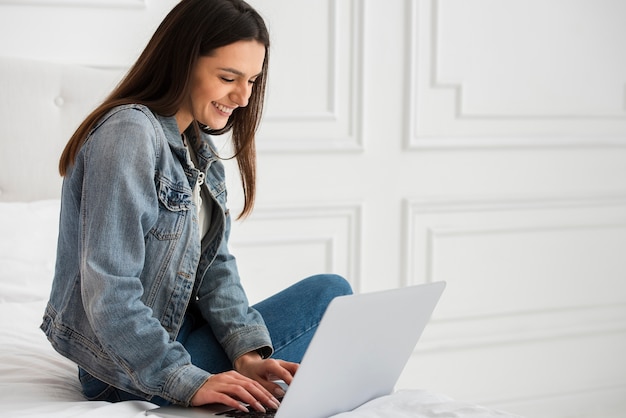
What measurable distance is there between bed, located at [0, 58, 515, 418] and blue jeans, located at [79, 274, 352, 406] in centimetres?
21

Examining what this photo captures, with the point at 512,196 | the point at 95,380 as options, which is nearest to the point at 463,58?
the point at 512,196

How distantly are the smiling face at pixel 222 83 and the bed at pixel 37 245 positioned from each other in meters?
0.47

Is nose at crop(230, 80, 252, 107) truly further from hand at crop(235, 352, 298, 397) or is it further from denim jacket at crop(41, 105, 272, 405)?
hand at crop(235, 352, 298, 397)

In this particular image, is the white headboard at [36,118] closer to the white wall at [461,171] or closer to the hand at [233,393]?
the white wall at [461,171]

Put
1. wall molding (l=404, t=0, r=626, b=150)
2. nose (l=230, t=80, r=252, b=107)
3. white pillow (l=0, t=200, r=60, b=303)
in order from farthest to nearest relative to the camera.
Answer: wall molding (l=404, t=0, r=626, b=150), white pillow (l=0, t=200, r=60, b=303), nose (l=230, t=80, r=252, b=107)

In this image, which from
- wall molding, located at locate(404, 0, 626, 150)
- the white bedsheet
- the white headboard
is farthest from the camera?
wall molding, located at locate(404, 0, 626, 150)

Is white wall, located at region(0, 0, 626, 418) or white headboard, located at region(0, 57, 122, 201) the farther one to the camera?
white wall, located at region(0, 0, 626, 418)

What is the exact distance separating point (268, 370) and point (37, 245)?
655 millimetres

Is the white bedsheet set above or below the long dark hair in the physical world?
below

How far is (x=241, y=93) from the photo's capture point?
53.9 inches

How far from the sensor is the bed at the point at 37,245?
3.74ft

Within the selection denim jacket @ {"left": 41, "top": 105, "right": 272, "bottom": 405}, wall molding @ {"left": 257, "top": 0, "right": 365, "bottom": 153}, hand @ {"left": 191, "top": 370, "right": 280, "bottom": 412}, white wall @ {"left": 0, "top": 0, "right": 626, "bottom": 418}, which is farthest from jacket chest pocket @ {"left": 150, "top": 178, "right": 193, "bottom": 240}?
wall molding @ {"left": 257, "top": 0, "right": 365, "bottom": 153}

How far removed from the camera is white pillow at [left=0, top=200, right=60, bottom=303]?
1663mm

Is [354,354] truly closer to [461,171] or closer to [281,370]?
[281,370]
